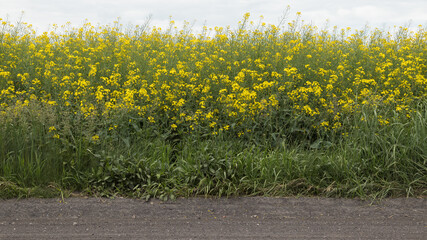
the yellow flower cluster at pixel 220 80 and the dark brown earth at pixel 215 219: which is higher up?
the yellow flower cluster at pixel 220 80

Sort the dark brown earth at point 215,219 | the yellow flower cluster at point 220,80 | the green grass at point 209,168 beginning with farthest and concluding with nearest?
the yellow flower cluster at point 220,80
the green grass at point 209,168
the dark brown earth at point 215,219

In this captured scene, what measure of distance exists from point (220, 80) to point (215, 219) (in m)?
Result: 2.80

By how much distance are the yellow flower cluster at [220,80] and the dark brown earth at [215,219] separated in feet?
4.16

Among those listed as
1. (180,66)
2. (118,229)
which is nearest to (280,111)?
(180,66)

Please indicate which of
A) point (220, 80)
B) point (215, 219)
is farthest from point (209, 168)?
point (220, 80)

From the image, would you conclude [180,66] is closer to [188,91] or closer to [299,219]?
[188,91]

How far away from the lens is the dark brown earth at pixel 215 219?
4031 mm

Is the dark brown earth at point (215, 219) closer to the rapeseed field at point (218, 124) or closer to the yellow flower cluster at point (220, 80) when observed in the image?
the rapeseed field at point (218, 124)

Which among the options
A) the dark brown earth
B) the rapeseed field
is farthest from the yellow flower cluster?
the dark brown earth

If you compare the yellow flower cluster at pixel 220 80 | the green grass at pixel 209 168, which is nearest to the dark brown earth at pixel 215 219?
the green grass at pixel 209 168

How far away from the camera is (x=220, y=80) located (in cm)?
666

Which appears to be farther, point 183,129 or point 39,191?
point 183,129

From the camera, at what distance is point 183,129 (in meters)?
5.84

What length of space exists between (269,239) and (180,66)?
368 centimetres
